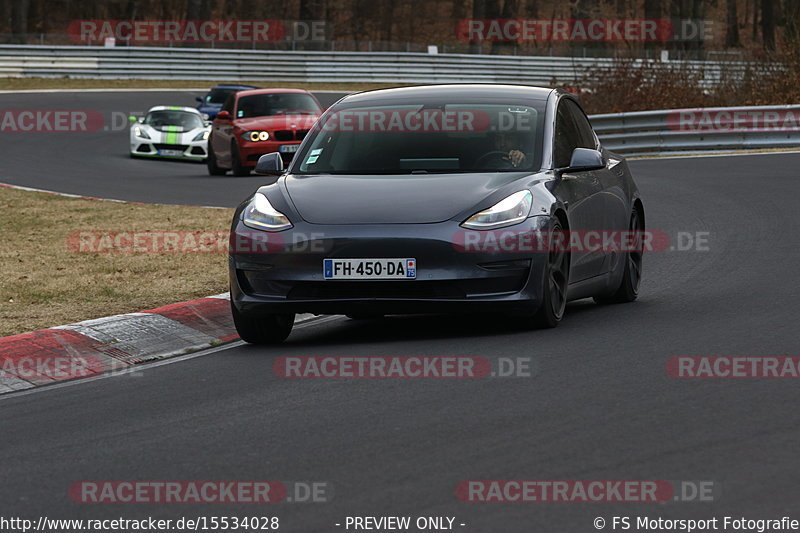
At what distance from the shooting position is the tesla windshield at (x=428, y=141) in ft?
31.8

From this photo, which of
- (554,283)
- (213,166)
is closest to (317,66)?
(213,166)

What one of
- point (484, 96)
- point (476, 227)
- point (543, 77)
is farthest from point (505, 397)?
point (543, 77)

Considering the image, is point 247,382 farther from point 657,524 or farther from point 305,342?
point 657,524

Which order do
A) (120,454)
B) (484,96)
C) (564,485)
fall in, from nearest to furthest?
(564,485)
(120,454)
(484,96)

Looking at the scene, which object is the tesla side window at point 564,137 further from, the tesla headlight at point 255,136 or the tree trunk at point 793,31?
the tree trunk at point 793,31

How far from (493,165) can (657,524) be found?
5078 millimetres

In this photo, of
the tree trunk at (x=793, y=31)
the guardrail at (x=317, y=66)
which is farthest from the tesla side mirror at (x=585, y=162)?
the guardrail at (x=317, y=66)

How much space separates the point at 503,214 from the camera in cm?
889

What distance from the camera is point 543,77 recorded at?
190ft

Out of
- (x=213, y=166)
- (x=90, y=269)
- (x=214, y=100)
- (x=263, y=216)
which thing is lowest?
(x=214, y=100)

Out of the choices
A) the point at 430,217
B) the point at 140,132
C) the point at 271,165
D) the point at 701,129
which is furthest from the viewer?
the point at 140,132

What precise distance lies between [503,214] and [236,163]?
18.2 metres

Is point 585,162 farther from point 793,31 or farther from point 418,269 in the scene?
point 793,31

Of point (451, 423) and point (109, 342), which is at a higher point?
point (451, 423)
